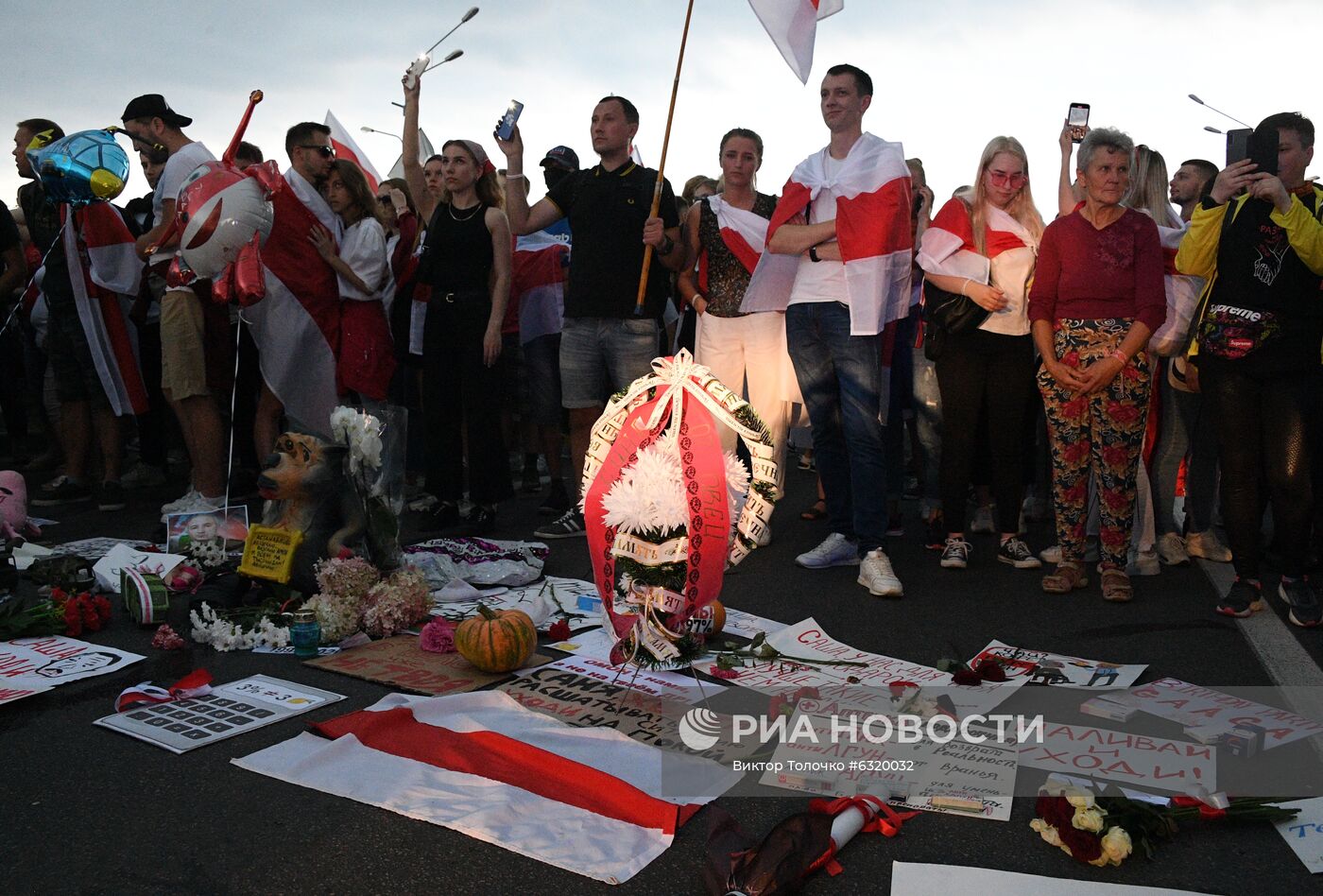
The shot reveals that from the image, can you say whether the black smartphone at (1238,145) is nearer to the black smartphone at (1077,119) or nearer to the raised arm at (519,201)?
the black smartphone at (1077,119)

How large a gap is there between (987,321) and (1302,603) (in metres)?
1.90

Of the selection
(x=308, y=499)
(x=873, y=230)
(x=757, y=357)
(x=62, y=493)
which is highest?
(x=873, y=230)

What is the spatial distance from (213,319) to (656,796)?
550cm

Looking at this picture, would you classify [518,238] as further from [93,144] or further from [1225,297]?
[1225,297]

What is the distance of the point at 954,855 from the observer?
2531mm

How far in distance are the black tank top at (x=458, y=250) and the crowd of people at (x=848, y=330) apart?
0.02 m

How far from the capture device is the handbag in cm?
536

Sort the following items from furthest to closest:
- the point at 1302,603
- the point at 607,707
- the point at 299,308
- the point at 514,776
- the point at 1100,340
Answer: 1. the point at 299,308
2. the point at 1100,340
3. the point at 1302,603
4. the point at 607,707
5. the point at 514,776

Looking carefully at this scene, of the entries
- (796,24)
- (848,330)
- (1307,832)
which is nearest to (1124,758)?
(1307,832)

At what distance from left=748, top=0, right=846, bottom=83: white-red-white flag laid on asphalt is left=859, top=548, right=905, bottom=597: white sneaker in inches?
92.5

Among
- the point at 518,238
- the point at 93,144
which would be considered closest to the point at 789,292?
the point at 518,238

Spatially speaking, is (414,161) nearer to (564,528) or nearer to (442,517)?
(442,517)

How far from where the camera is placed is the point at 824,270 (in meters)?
5.40

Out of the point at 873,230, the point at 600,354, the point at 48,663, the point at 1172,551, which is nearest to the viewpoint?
the point at 48,663
